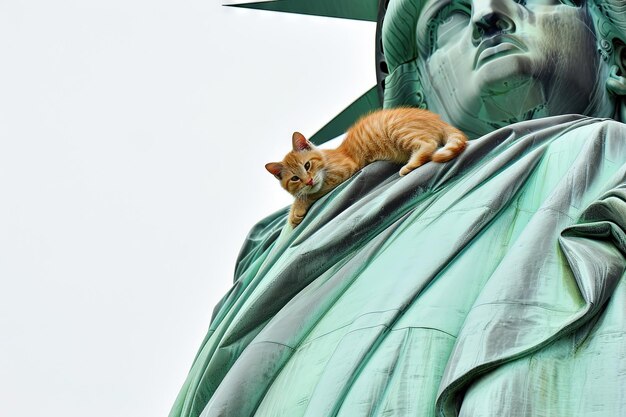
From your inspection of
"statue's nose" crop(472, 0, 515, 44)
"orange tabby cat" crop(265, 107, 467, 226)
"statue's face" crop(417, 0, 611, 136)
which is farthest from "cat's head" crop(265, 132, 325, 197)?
"statue's nose" crop(472, 0, 515, 44)

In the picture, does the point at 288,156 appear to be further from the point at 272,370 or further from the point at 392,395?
the point at 392,395

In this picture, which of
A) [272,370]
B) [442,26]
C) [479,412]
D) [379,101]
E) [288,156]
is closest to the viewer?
[479,412]

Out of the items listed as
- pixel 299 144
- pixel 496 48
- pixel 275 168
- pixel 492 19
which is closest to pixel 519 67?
pixel 496 48

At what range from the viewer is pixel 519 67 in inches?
288

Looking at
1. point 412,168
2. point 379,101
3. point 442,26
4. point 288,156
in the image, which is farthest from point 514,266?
point 379,101

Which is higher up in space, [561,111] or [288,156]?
[288,156]

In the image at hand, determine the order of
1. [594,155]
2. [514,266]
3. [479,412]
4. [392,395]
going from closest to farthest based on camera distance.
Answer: [479,412]
[392,395]
[514,266]
[594,155]

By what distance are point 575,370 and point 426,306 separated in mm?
736

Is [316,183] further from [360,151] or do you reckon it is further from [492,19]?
[492,19]

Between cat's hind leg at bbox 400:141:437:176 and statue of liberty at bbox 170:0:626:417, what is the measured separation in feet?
0.28

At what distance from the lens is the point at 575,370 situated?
4863 mm

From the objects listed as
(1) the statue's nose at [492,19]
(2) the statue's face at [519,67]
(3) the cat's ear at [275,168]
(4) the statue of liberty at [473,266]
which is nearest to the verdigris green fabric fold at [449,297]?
(4) the statue of liberty at [473,266]

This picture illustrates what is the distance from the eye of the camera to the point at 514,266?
5359 mm

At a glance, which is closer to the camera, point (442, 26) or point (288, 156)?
point (288, 156)
